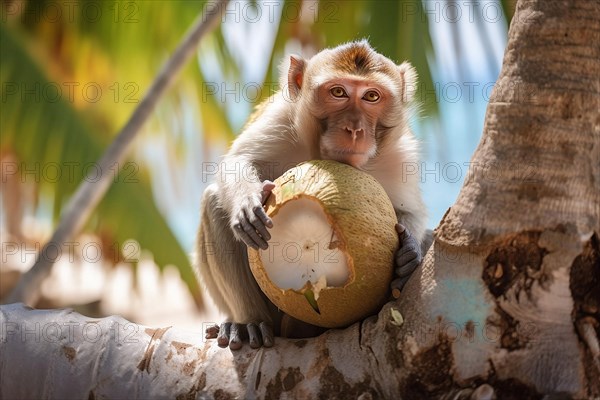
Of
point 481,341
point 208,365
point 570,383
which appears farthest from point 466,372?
point 208,365

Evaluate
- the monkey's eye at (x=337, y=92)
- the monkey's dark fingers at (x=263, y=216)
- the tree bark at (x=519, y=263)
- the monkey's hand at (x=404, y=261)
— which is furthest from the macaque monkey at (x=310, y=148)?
the tree bark at (x=519, y=263)

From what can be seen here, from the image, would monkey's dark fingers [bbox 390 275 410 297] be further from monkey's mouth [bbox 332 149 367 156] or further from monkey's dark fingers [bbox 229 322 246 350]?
monkey's mouth [bbox 332 149 367 156]

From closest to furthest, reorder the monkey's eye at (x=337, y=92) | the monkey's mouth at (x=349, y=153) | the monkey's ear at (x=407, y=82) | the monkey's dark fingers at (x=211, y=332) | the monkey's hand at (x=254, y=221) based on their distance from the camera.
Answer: the monkey's hand at (x=254, y=221) < the monkey's dark fingers at (x=211, y=332) < the monkey's mouth at (x=349, y=153) < the monkey's eye at (x=337, y=92) < the monkey's ear at (x=407, y=82)

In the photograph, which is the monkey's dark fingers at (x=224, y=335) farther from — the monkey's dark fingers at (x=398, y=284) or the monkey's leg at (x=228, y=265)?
the monkey's dark fingers at (x=398, y=284)

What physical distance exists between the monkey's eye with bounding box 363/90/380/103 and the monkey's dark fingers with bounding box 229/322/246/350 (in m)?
1.55

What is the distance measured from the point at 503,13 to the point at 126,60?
6.75 meters

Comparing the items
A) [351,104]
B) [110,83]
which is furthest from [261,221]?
[110,83]

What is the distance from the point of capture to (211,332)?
4.02 meters

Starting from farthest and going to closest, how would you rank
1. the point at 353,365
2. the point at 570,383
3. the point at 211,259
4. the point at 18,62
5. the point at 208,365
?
1. the point at 18,62
2. the point at 211,259
3. the point at 208,365
4. the point at 353,365
5. the point at 570,383

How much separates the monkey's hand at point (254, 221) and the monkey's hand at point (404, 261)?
0.60 m

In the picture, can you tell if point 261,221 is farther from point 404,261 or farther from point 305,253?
point 404,261

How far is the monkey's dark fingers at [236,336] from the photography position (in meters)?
3.64

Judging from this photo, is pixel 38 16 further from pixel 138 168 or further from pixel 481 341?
pixel 481 341

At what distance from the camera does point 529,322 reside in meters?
2.98
